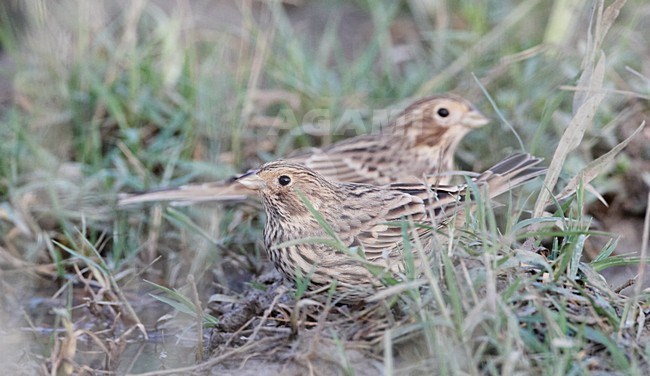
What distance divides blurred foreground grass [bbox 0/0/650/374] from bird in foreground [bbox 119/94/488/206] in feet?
0.75

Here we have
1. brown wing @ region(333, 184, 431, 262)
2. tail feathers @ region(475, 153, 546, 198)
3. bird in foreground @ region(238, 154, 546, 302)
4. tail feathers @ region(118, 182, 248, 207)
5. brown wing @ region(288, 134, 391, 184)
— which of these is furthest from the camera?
brown wing @ region(288, 134, 391, 184)

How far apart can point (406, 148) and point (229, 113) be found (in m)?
1.08

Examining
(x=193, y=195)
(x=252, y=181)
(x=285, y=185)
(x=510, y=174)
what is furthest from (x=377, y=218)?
(x=193, y=195)

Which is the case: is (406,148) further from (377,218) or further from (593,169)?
(593,169)

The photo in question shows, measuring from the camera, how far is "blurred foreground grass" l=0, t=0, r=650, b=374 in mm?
4996

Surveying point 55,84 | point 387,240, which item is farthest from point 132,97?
point 387,240

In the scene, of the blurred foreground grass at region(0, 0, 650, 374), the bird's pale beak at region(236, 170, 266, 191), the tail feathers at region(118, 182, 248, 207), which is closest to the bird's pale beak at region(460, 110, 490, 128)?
the blurred foreground grass at region(0, 0, 650, 374)

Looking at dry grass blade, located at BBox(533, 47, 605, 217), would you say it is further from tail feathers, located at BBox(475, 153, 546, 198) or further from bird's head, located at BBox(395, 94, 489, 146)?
bird's head, located at BBox(395, 94, 489, 146)

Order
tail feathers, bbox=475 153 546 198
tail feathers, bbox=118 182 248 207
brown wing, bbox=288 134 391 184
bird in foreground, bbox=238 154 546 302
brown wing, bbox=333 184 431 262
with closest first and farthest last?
1. bird in foreground, bbox=238 154 546 302
2. brown wing, bbox=333 184 431 262
3. tail feathers, bbox=475 153 546 198
4. tail feathers, bbox=118 182 248 207
5. brown wing, bbox=288 134 391 184

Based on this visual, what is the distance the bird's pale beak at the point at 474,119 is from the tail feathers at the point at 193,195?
1302mm

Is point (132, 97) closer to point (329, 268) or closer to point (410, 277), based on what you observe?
point (329, 268)

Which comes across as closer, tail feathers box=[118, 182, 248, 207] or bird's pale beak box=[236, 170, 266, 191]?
bird's pale beak box=[236, 170, 266, 191]

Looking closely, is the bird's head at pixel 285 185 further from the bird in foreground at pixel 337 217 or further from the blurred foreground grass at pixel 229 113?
the blurred foreground grass at pixel 229 113

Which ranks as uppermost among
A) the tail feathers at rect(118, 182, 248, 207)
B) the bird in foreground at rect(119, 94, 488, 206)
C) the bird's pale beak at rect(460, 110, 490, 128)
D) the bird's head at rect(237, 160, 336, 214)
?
the bird's head at rect(237, 160, 336, 214)
